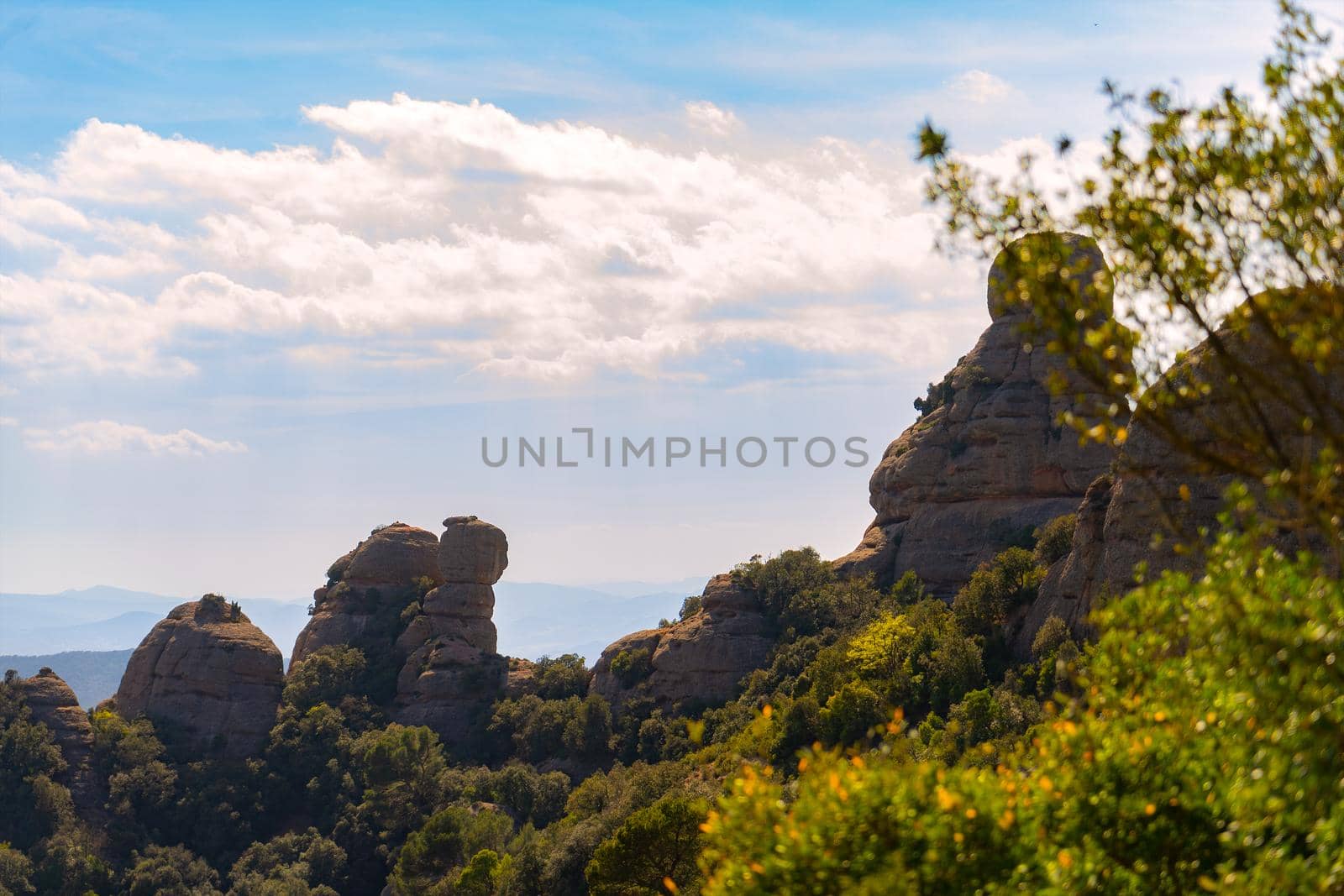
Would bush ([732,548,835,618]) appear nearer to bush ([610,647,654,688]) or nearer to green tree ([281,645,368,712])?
bush ([610,647,654,688])

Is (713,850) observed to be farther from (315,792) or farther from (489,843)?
(315,792)

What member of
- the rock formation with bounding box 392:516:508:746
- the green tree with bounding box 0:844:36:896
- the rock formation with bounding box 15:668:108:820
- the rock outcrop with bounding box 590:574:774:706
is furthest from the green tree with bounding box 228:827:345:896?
the rock outcrop with bounding box 590:574:774:706

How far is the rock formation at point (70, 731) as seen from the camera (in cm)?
7250

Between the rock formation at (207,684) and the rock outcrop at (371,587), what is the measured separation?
511 centimetres

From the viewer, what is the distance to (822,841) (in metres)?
13.5

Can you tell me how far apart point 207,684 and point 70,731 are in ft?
26.4

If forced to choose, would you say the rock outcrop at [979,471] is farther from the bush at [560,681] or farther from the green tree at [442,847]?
the green tree at [442,847]

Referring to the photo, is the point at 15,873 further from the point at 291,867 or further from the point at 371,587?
the point at 371,587

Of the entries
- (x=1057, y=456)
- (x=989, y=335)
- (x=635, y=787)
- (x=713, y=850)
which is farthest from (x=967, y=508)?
(x=713, y=850)

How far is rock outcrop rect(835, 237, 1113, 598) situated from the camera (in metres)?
66.4

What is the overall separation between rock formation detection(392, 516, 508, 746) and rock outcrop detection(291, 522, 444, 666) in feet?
8.97

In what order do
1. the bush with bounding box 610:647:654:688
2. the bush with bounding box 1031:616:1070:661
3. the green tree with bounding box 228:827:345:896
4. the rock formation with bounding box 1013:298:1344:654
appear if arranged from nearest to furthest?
1. the rock formation with bounding box 1013:298:1344:654
2. the bush with bounding box 1031:616:1070:661
3. the green tree with bounding box 228:827:345:896
4. the bush with bounding box 610:647:654:688

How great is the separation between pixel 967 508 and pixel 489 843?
30492mm

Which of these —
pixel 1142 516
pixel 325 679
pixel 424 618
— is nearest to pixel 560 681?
pixel 424 618
